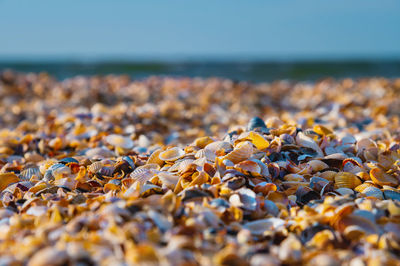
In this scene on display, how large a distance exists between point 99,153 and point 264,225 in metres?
1.28

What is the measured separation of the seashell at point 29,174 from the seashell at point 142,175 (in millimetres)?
579

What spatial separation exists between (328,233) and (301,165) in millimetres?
582

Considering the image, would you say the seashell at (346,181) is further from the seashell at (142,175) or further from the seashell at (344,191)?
the seashell at (142,175)

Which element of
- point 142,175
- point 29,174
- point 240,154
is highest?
point 240,154

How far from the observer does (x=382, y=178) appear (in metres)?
1.72

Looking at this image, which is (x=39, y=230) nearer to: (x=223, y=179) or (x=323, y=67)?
(x=223, y=179)

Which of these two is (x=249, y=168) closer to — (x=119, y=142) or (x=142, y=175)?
(x=142, y=175)

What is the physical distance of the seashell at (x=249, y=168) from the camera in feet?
5.19

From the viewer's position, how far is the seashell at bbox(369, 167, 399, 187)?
66.7 inches

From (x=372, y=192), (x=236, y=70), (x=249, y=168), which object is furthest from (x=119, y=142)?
(x=236, y=70)

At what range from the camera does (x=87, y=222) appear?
3.93 feet

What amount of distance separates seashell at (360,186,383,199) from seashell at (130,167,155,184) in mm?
881

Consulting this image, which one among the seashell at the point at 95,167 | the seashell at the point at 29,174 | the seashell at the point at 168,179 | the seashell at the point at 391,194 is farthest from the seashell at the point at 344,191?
the seashell at the point at 29,174

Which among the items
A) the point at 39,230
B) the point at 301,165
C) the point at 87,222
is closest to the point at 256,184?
the point at 301,165
